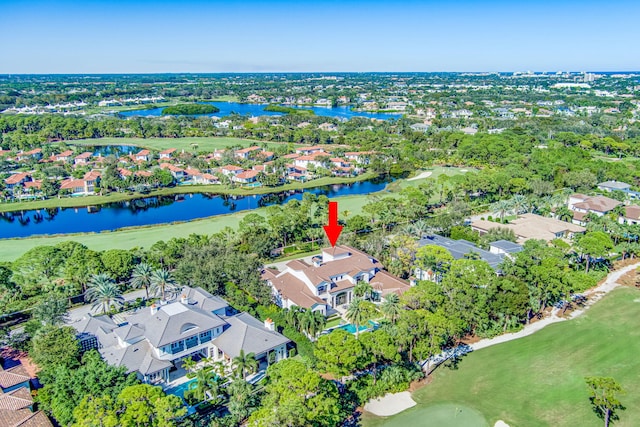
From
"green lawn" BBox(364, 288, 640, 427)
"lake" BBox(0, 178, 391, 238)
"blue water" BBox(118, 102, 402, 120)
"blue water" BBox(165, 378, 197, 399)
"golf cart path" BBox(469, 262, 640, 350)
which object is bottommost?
"lake" BBox(0, 178, 391, 238)

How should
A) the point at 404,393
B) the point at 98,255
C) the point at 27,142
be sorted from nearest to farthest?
1. the point at 404,393
2. the point at 98,255
3. the point at 27,142

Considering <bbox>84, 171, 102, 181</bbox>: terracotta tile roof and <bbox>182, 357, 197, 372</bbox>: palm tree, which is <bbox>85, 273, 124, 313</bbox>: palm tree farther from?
<bbox>84, 171, 102, 181</bbox>: terracotta tile roof

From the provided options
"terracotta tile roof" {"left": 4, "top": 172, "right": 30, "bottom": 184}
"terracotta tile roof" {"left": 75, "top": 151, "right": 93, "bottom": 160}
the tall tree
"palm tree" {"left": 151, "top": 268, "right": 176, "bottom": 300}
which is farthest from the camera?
"terracotta tile roof" {"left": 75, "top": 151, "right": 93, "bottom": 160}

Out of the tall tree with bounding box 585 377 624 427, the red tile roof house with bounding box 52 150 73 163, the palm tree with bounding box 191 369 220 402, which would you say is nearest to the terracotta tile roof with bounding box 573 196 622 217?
the tall tree with bounding box 585 377 624 427

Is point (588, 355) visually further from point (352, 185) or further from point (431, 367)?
point (352, 185)

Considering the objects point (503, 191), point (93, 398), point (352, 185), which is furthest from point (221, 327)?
point (352, 185)
